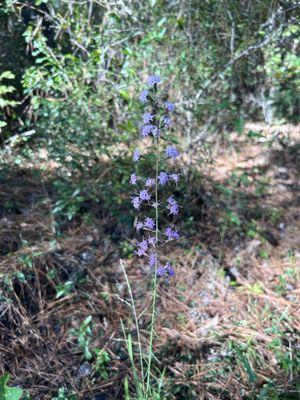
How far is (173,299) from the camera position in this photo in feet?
9.52

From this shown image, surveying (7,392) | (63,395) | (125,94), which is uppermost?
(125,94)

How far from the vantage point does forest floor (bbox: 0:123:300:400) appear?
7.66 feet

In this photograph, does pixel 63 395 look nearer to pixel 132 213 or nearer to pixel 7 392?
pixel 7 392

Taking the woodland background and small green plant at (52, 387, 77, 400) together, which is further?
the woodland background

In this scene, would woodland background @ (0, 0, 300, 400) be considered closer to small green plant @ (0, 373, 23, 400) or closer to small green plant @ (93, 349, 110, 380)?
small green plant @ (93, 349, 110, 380)

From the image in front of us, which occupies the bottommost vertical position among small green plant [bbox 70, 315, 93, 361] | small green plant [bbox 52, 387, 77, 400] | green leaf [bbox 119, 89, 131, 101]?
small green plant [bbox 52, 387, 77, 400]

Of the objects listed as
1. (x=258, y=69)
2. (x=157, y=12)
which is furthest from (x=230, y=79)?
(x=157, y=12)

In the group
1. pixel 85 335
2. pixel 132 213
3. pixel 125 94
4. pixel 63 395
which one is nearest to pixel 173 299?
pixel 85 335

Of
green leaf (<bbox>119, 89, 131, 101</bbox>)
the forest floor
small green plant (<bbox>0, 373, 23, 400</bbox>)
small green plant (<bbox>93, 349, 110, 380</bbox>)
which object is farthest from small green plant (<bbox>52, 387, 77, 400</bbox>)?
green leaf (<bbox>119, 89, 131, 101</bbox>)

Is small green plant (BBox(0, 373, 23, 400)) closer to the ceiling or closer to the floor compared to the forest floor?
closer to the ceiling

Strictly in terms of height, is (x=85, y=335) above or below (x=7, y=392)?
below

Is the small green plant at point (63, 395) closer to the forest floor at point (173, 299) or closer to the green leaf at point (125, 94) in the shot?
the forest floor at point (173, 299)

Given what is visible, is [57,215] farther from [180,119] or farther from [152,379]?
[152,379]

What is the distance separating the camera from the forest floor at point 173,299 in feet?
7.66
